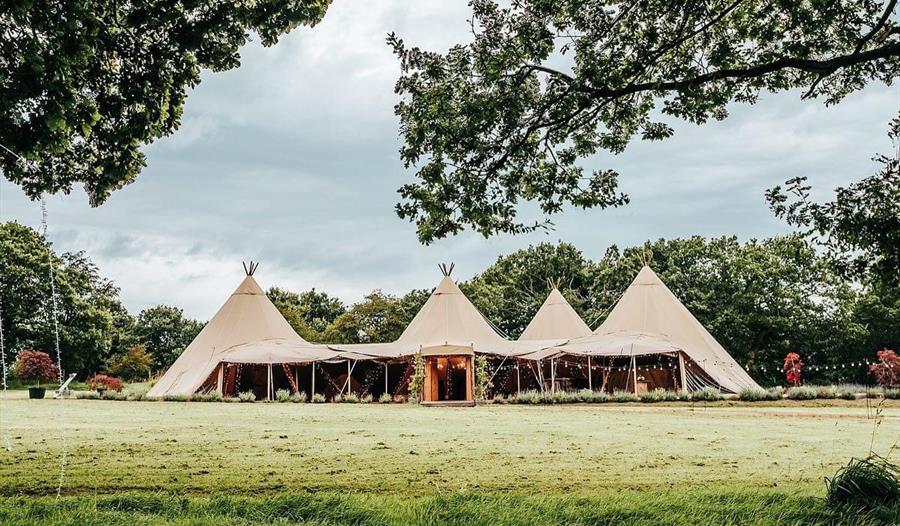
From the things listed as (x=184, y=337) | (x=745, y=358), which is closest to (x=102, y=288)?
(x=184, y=337)

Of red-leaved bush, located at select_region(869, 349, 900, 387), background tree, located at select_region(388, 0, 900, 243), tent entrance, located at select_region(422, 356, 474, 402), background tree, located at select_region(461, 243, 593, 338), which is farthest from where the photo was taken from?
background tree, located at select_region(461, 243, 593, 338)

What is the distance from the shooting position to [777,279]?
3778cm

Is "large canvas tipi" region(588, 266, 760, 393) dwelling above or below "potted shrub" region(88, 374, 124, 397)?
above

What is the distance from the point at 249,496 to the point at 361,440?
486 centimetres

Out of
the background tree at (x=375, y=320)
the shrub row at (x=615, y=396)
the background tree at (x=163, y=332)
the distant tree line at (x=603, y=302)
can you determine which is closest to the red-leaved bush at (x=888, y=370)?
the shrub row at (x=615, y=396)

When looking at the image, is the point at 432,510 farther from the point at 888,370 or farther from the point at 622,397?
the point at 888,370

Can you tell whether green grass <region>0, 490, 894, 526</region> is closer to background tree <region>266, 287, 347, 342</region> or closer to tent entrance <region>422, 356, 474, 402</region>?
tent entrance <region>422, 356, 474, 402</region>

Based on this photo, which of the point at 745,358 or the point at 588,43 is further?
the point at 745,358

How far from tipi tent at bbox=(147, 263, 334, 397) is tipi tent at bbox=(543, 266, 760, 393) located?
10528 millimetres

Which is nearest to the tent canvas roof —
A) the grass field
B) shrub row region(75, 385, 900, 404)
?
shrub row region(75, 385, 900, 404)

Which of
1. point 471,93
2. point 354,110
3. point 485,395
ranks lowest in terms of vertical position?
point 485,395

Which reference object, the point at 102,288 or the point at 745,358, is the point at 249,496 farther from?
the point at 102,288

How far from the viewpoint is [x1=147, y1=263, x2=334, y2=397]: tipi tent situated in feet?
90.4

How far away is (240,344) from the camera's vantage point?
3009 centimetres
